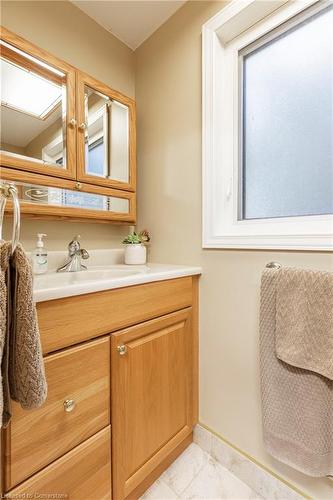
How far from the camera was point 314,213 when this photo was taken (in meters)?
0.90

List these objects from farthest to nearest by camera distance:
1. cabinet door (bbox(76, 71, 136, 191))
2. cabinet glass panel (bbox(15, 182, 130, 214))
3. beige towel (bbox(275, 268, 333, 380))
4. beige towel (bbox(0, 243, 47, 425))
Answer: cabinet door (bbox(76, 71, 136, 191)) < cabinet glass panel (bbox(15, 182, 130, 214)) < beige towel (bbox(275, 268, 333, 380)) < beige towel (bbox(0, 243, 47, 425))

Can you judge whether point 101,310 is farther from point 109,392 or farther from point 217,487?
point 217,487

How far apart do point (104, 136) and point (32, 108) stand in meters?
0.32

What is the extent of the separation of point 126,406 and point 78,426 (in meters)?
0.17

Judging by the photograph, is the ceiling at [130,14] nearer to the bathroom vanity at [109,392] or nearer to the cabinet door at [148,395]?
the bathroom vanity at [109,392]

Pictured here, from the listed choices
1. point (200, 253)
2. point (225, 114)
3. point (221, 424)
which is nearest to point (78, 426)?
point (221, 424)

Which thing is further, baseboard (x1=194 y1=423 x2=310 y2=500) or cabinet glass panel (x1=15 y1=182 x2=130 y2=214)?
cabinet glass panel (x1=15 y1=182 x2=130 y2=214)

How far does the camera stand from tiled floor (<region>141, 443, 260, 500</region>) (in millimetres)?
935

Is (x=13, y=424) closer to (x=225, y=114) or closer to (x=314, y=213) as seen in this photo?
(x=314, y=213)

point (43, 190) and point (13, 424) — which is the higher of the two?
point (43, 190)

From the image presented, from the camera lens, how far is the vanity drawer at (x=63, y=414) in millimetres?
604

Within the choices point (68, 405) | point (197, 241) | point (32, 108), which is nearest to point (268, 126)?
point (197, 241)

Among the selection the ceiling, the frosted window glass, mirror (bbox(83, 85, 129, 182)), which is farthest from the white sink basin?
the ceiling

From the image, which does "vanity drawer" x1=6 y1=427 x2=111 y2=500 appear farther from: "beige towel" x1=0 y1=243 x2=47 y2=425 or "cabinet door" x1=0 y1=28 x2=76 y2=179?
"cabinet door" x1=0 y1=28 x2=76 y2=179
